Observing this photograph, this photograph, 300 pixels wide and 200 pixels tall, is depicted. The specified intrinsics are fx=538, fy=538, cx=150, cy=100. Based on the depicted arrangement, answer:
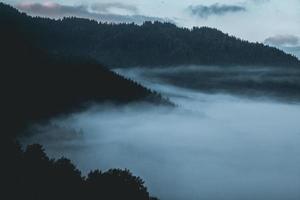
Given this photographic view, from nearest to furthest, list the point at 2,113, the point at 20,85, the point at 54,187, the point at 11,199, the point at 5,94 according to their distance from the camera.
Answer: the point at 11,199
the point at 54,187
the point at 2,113
the point at 5,94
the point at 20,85

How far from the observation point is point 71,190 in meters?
38.4

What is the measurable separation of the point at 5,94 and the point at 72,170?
454 ft

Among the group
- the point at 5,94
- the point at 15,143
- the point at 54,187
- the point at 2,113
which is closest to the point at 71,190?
the point at 54,187

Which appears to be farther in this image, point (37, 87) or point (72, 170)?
point (37, 87)

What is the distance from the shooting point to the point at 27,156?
4141 centimetres

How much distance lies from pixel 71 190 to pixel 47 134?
519 ft

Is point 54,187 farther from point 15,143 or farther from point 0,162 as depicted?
point 15,143

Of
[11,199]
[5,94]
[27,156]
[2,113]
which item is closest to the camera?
[11,199]

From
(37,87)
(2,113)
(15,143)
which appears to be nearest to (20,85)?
(37,87)

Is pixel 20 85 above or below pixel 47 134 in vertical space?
above

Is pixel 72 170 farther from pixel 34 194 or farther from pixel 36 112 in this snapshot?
pixel 36 112

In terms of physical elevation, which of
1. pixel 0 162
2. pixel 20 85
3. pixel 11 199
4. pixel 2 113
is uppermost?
pixel 20 85

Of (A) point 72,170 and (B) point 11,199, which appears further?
(A) point 72,170

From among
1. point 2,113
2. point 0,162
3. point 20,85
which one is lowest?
point 0,162
